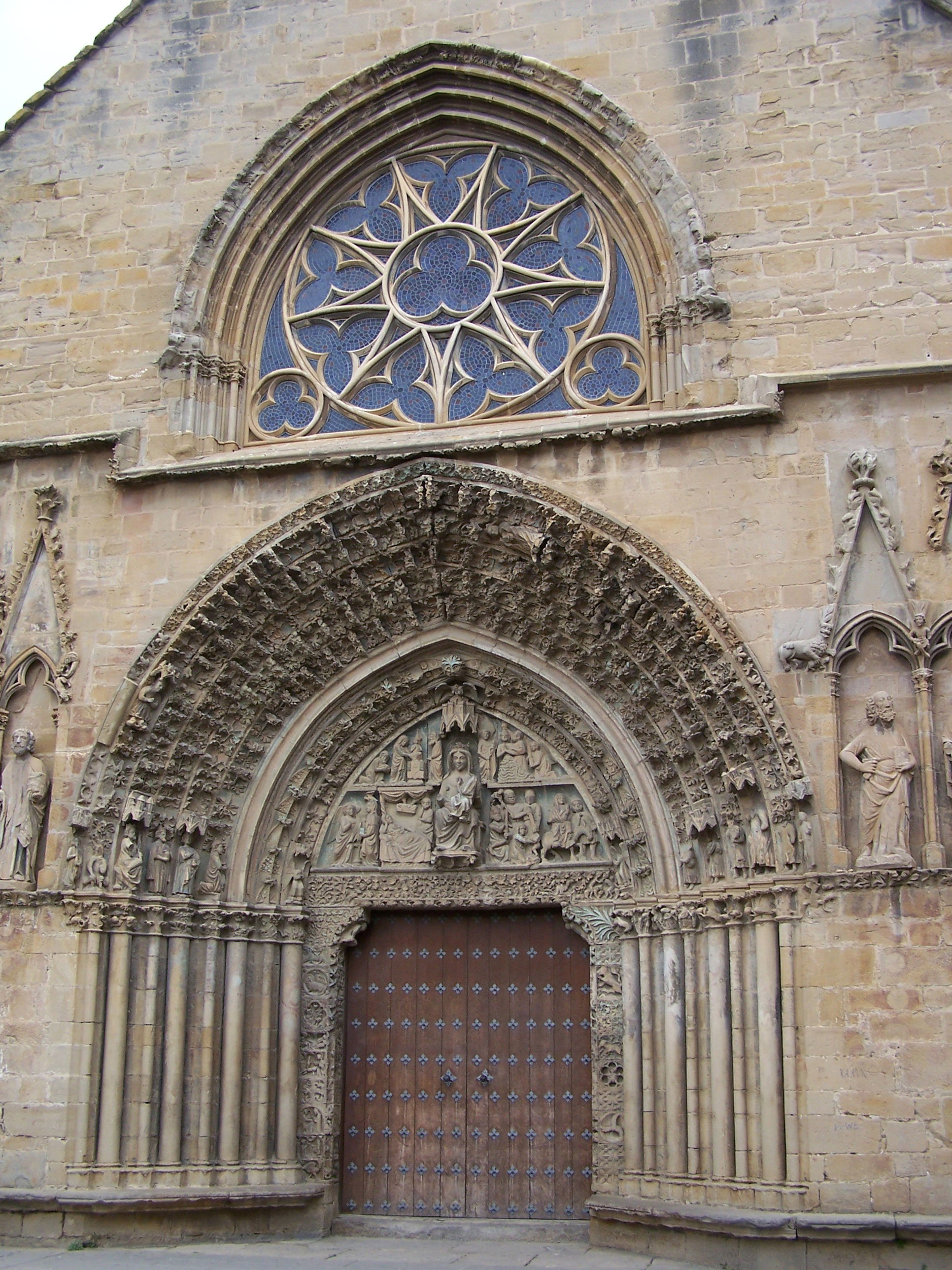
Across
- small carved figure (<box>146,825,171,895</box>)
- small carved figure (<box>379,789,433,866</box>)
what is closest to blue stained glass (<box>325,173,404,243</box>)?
small carved figure (<box>379,789,433,866</box>)

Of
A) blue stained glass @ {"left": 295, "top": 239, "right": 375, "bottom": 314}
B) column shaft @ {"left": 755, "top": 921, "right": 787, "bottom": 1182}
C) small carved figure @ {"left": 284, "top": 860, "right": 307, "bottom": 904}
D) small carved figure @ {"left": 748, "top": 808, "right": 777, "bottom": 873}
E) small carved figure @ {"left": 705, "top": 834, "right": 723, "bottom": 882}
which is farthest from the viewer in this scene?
blue stained glass @ {"left": 295, "top": 239, "right": 375, "bottom": 314}

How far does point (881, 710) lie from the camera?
893 centimetres

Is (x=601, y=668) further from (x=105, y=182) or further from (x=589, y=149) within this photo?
(x=105, y=182)

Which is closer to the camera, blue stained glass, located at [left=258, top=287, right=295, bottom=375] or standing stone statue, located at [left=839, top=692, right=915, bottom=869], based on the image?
standing stone statue, located at [left=839, top=692, right=915, bottom=869]

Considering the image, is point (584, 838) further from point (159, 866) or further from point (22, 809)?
point (22, 809)

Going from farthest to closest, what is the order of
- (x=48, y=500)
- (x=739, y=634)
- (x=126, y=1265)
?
(x=48, y=500) < (x=739, y=634) < (x=126, y=1265)

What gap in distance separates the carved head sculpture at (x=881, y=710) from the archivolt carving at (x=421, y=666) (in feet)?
2.72

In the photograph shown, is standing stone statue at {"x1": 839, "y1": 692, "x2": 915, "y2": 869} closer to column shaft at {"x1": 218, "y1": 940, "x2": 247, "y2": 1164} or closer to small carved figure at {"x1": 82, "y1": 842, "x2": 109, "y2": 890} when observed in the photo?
column shaft at {"x1": 218, "y1": 940, "x2": 247, "y2": 1164}

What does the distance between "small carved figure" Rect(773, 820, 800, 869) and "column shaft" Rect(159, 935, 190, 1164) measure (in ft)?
13.7

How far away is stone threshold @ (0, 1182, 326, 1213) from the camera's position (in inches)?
365

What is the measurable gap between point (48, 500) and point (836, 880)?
6.20 metres

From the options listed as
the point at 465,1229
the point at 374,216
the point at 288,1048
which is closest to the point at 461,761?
the point at 288,1048

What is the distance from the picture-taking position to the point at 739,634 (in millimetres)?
9328

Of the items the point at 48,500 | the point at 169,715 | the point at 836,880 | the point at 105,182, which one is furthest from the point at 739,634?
the point at 105,182
